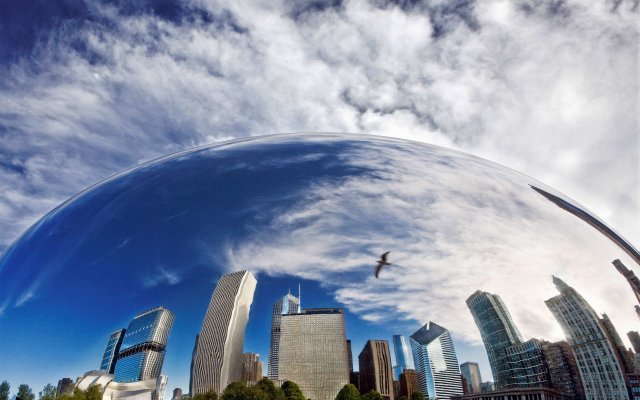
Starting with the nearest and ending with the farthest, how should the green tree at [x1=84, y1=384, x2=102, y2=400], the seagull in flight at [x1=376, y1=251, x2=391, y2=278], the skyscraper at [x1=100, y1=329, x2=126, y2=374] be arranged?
the green tree at [x1=84, y1=384, x2=102, y2=400]
the skyscraper at [x1=100, y1=329, x2=126, y2=374]
the seagull in flight at [x1=376, y1=251, x2=391, y2=278]

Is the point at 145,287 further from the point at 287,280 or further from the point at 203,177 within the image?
the point at 203,177

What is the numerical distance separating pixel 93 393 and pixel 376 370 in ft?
4.60

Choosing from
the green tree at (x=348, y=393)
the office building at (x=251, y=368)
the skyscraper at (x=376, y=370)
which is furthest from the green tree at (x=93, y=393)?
the skyscraper at (x=376, y=370)

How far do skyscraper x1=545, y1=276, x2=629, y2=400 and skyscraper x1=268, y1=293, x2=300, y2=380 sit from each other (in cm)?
144

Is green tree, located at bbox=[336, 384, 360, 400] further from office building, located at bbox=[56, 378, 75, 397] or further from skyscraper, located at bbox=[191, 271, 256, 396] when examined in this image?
office building, located at bbox=[56, 378, 75, 397]

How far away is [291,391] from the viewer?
1.69 m

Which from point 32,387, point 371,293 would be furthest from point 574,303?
point 32,387

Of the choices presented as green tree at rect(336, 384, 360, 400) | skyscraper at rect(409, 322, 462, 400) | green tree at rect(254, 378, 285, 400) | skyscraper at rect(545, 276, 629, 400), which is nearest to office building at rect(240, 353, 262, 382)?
green tree at rect(254, 378, 285, 400)

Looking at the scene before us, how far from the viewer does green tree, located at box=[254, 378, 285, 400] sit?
167 cm

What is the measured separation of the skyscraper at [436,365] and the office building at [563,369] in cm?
50

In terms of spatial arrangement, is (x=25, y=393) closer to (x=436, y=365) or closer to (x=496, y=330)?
(x=436, y=365)

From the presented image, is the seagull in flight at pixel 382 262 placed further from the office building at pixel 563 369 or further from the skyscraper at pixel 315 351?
the office building at pixel 563 369

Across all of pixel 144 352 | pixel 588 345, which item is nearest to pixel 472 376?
pixel 588 345

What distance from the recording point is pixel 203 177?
2.65 m
